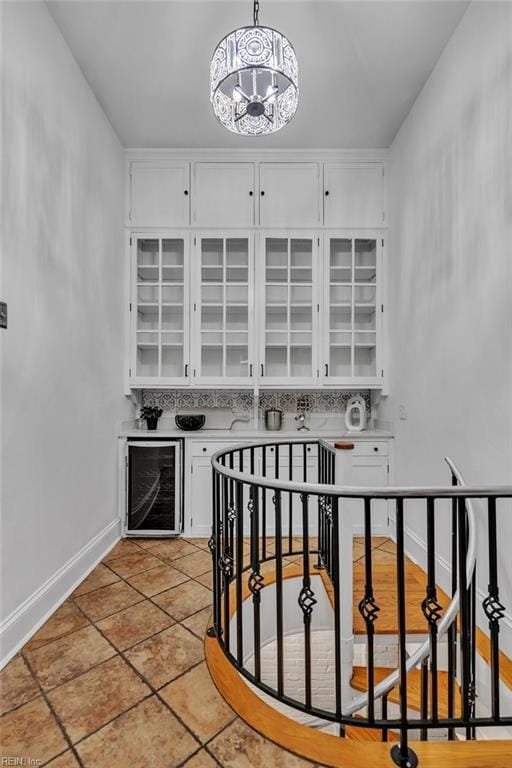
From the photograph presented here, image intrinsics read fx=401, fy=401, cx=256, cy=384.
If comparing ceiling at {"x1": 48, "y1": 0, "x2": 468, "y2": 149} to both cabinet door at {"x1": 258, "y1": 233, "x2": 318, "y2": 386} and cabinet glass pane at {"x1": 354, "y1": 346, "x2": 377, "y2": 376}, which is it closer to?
cabinet door at {"x1": 258, "y1": 233, "x2": 318, "y2": 386}

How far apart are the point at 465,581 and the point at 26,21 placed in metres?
3.45

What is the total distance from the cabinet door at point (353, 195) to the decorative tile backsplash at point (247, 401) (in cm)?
169

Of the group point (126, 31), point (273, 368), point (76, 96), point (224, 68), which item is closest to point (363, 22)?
point (224, 68)

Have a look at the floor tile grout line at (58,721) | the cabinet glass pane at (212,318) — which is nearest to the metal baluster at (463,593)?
the floor tile grout line at (58,721)

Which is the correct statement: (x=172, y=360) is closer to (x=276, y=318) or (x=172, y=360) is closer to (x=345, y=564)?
(x=276, y=318)

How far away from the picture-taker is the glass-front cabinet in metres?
3.83

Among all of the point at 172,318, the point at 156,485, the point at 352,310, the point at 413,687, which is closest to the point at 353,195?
the point at 352,310

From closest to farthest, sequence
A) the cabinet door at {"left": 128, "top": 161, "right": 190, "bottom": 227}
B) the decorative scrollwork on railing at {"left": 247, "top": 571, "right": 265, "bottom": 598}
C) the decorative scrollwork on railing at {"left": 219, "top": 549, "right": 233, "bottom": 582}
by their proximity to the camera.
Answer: the decorative scrollwork on railing at {"left": 247, "top": 571, "right": 265, "bottom": 598} → the decorative scrollwork on railing at {"left": 219, "top": 549, "right": 233, "bottom": 582} → the cabinet door at {"left": 128, "top": 161, "right": 190, "bottom": 227}

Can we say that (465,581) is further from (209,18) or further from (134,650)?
(209,18)

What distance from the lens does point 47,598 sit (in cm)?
232

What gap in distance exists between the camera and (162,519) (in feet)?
11.6

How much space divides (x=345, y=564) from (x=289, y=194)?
3240 millimetres

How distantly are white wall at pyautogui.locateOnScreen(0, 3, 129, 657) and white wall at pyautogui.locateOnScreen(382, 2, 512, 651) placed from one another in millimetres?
2487

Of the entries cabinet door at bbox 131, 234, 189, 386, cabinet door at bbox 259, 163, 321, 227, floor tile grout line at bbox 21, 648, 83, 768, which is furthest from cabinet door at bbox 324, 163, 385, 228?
floor tile grout line at bbox 21, 648, 83, 768
